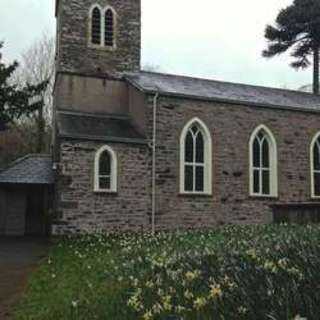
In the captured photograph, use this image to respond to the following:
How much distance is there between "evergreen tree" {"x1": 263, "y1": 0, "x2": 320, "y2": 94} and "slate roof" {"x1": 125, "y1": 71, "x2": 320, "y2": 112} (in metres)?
14.8

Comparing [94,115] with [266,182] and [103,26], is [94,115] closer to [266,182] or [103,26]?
[103,26]

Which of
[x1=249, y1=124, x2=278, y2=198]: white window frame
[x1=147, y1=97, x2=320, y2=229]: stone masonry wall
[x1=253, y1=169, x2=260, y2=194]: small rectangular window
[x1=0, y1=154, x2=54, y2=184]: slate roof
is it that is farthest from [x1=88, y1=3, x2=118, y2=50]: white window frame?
[x1=253, y1=169, x2=260, y2=194]: small rectangular window

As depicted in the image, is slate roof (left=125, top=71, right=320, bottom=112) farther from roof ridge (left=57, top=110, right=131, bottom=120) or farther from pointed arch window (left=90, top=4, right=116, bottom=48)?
pointed arch window (left=90, top=4, right=116, bottom=48)

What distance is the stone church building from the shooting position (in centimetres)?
2142

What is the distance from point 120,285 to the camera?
8.84m

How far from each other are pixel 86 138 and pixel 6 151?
2481 centimetres

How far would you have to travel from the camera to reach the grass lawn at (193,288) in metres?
4.77

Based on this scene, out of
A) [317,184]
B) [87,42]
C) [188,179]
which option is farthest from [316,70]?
[188,179]

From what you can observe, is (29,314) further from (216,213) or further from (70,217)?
(216,213)

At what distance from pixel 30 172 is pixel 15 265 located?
11.1 m

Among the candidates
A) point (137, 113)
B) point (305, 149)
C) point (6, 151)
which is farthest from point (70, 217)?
point (6, 151)

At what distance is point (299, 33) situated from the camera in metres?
43.2

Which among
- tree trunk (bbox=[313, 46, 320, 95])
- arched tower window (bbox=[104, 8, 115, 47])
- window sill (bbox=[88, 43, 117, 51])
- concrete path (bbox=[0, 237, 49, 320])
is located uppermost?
tree trunk (bbox=[313, 46, 320, 95])

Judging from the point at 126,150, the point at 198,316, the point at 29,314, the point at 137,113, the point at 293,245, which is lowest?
the point at 29,314
